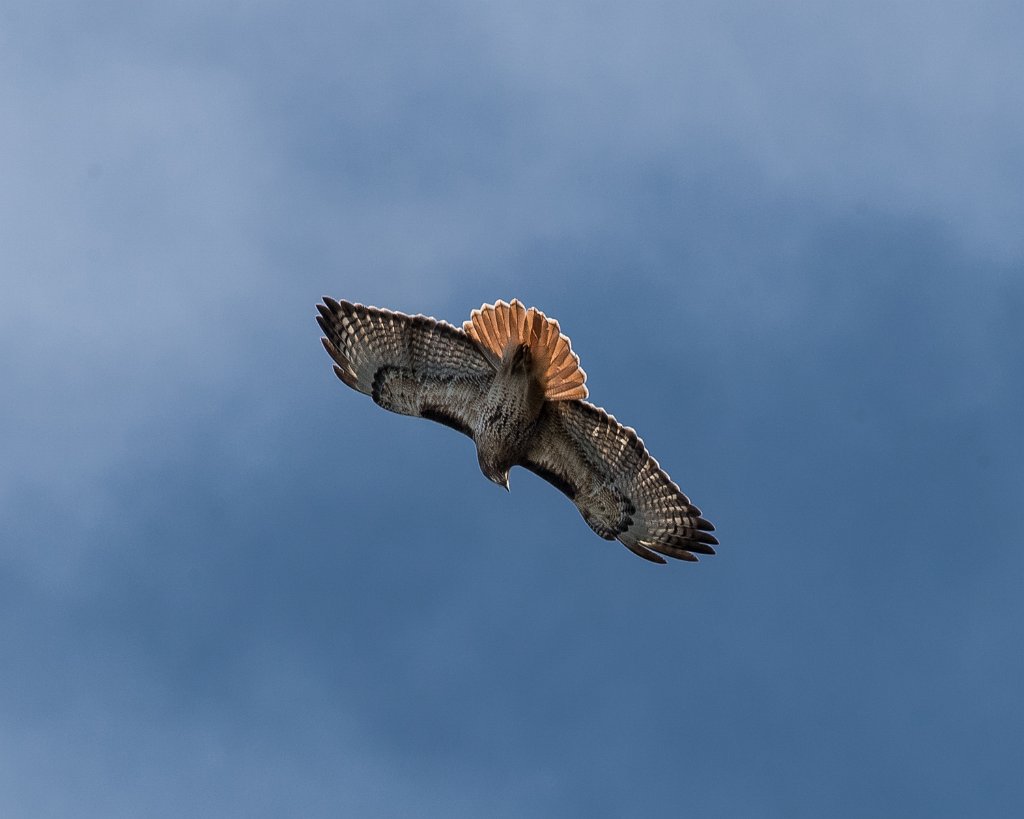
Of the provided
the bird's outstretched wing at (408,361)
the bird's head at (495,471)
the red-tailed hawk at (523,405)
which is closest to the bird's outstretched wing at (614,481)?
the red-tailed hawk at (523,405)

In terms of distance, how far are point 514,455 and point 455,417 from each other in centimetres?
77

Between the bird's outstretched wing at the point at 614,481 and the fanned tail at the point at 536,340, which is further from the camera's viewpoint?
the bird's outstretched wing at the point at 614,481

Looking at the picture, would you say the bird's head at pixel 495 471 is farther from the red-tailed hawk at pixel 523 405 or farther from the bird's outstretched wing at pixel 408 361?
the bird's outstretched wing at pixel 408 361

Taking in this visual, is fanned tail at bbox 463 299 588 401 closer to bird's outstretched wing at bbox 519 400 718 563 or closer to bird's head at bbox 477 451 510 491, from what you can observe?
bird's outstretched wing at bbox 519 400 718 563

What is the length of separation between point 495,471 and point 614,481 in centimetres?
116

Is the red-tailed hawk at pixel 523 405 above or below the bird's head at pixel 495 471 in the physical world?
above

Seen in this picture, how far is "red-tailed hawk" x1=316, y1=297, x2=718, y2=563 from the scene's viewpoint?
14.2 meters

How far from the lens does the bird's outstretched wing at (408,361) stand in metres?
14.7

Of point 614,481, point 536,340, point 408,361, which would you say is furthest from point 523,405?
point 408,361

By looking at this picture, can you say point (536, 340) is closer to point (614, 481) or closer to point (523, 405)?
point (523, 405)

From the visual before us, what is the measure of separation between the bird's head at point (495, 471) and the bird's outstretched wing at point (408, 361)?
0.44 m

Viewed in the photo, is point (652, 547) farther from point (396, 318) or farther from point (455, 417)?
point (396, 318)

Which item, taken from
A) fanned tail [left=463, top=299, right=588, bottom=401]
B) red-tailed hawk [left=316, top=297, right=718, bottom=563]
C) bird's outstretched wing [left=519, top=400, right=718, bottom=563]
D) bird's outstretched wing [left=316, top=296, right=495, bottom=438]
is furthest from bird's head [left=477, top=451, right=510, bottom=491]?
fanned tail [left=463, top=299, right=588, bottom=401]

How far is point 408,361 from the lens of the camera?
15.0 meters
